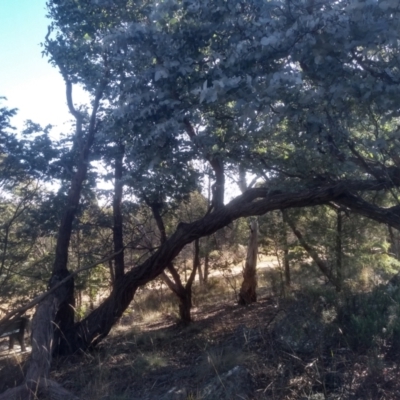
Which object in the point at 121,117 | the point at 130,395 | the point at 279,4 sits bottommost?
the point at 130,395

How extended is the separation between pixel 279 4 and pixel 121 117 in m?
2.46

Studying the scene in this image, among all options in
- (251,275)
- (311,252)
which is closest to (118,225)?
(251,275)

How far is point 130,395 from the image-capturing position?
7469mm

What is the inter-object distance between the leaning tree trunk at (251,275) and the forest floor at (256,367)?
210 inches

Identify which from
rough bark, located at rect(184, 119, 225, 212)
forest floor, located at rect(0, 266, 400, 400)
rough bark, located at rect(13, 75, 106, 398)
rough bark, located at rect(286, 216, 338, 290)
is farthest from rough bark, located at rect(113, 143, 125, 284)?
rough bark, located at rect(286, 216, 338, 290)

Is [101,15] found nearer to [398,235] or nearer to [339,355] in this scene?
[339,355]

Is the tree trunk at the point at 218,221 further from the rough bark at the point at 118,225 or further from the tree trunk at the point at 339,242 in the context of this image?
the tree trunk at the point at 339,242

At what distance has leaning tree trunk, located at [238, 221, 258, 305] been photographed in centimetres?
1591

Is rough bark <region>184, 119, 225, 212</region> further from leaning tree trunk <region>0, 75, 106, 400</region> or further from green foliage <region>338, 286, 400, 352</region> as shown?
green foliage <region>338, 286, 400, 352</region>

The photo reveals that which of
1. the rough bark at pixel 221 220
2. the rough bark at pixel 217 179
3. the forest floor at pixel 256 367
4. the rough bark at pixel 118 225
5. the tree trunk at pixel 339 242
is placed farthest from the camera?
the tree trunk at pixel 339 242

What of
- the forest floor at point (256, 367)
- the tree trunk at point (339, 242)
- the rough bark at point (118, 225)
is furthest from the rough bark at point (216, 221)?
the tree trunk at point (339, 242)

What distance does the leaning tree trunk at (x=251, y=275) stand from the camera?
52.2 feet

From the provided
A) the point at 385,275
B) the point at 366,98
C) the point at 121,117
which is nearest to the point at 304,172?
the point at 366,98

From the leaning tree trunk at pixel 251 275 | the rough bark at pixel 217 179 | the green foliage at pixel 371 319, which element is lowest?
the green foliage at pixel 371 319
